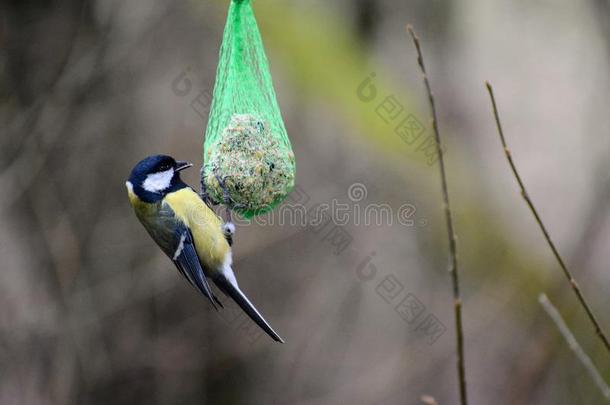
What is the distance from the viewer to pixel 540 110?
290 inches

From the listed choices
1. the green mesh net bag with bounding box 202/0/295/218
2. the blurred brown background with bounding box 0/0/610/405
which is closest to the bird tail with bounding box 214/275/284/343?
the green mesh net bag with bounding box 202/0/295/218

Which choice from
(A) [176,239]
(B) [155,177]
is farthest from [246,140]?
(A) [176,239]

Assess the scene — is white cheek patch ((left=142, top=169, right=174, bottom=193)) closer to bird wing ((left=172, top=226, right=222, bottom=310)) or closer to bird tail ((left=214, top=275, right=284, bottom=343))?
bird wing ((left=172, top=226, right=222, bottom=310))

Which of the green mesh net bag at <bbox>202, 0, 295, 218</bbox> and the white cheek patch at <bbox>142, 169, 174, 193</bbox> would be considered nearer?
the green mesh net bag at <bbox>202, 0, 295, 218</bbox>

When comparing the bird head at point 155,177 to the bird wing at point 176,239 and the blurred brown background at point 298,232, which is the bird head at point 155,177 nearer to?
the bird wing at point 176,239

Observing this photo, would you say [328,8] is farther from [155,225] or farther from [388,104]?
[155,225]

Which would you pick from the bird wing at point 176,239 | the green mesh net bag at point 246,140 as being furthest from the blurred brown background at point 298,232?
the bird wing at point 176,239

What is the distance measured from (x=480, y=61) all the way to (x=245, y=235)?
9.93ft

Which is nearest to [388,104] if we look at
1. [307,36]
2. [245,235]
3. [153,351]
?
[307,36]

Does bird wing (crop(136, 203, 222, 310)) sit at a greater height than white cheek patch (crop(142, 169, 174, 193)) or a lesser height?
lesser

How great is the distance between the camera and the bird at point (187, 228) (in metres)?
3.46

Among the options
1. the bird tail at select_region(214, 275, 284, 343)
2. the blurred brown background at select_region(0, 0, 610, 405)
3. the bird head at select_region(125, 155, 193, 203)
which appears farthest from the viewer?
the blurred brown background at select_region(0, 0, 610, 405)

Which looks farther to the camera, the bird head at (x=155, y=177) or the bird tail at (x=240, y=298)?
the bird tail at (x=240, y=298)

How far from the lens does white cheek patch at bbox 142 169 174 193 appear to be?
135 inches
